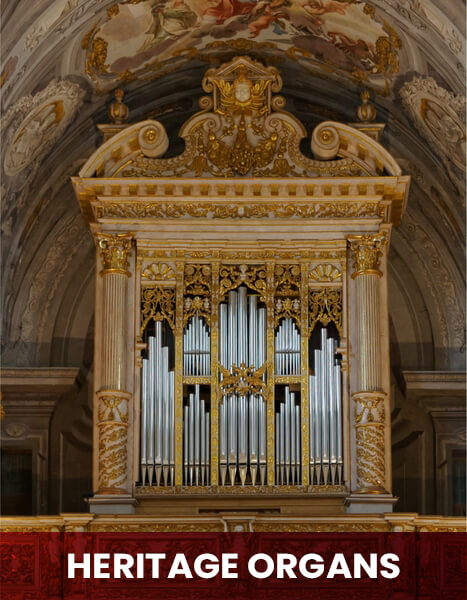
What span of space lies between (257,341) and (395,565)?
3.55 meters

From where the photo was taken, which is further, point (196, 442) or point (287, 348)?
point (287, 348)

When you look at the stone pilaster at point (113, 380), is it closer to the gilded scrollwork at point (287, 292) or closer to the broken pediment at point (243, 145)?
the broken pediment at point (243, 145)

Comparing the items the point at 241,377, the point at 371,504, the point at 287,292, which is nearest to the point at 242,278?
the point at 287,292

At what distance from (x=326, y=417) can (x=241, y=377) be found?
1188 mm

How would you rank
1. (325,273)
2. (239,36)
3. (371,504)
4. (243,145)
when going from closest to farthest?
(371,504)
(325,273)
(243,145)
(239,36)

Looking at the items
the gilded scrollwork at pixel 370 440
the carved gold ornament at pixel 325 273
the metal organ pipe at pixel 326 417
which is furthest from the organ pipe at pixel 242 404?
the gilded scrollwork at pixel 370 440

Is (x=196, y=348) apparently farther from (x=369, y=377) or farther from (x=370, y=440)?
(x=370, y=440)

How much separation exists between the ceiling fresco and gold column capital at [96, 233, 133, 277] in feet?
7.85

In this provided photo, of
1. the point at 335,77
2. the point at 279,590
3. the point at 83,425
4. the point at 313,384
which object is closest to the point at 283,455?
the point at 313,384

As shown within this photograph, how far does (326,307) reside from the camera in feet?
67.9

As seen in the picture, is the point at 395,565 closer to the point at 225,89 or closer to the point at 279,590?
the point at 279,590

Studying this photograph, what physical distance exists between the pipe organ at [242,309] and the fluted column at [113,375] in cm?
2

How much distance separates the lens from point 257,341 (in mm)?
20547

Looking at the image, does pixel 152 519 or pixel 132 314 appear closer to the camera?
pixel 152 519
